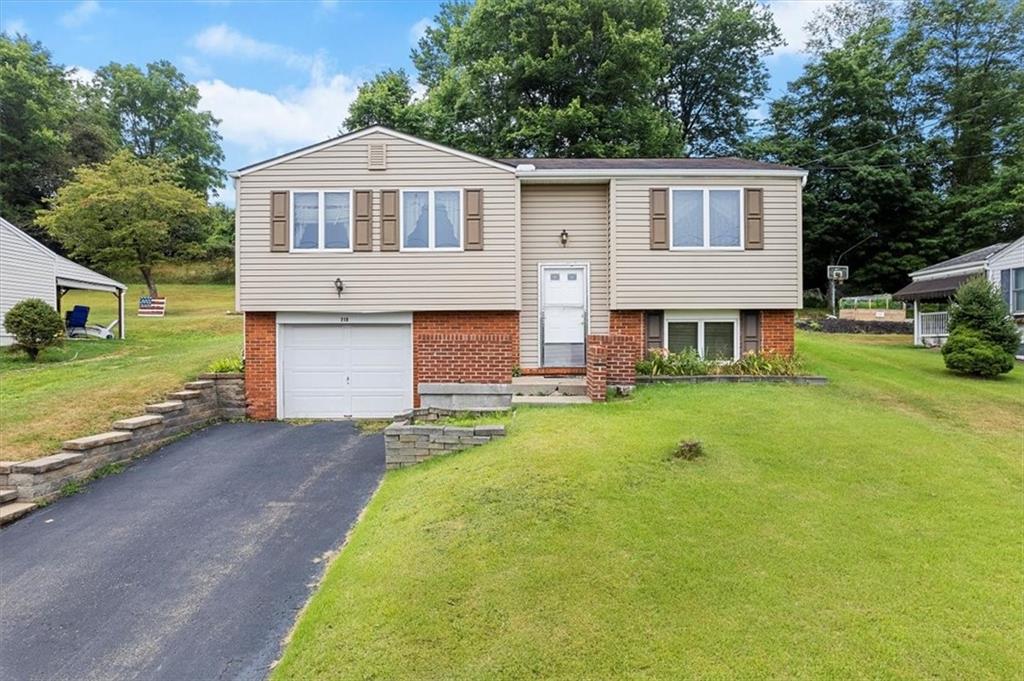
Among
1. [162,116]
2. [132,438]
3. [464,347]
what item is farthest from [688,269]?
[162,116]

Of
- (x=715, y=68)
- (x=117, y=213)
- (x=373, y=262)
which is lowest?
(x=373, y=262)

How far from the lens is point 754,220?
35.6 ft

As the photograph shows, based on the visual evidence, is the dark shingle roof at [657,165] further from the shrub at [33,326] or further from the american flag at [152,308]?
the american flag at [152,308]

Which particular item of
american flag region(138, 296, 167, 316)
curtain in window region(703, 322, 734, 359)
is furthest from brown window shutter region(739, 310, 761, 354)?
american flag region(138, 296, 167, 316)

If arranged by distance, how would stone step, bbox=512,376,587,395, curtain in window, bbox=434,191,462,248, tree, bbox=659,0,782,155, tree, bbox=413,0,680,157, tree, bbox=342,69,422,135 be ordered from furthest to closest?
tree, bbox=659,0,782,155
tree, bbox=342,69,422,135
tree, bbox=413,0,680,157
curtain in window, bbox=434,191,462,248
stone step, bbox=512,376,587,395

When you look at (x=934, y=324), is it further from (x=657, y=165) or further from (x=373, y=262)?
(x=373, y=262)

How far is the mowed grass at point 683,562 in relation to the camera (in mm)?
3146

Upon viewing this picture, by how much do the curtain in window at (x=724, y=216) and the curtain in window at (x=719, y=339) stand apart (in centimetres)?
166

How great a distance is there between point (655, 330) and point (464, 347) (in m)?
3.92

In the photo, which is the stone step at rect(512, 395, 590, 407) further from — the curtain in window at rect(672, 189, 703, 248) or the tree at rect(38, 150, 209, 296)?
the tree at rect(38, 150, 209, 296)

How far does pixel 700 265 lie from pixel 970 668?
28.2 ft

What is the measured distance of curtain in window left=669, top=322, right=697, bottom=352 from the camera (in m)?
11.2

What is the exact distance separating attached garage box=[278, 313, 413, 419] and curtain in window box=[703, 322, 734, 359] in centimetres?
608

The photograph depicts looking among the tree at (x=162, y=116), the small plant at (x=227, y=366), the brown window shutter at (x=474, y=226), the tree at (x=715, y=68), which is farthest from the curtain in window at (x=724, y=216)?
the tree at (x=162, y=116)
